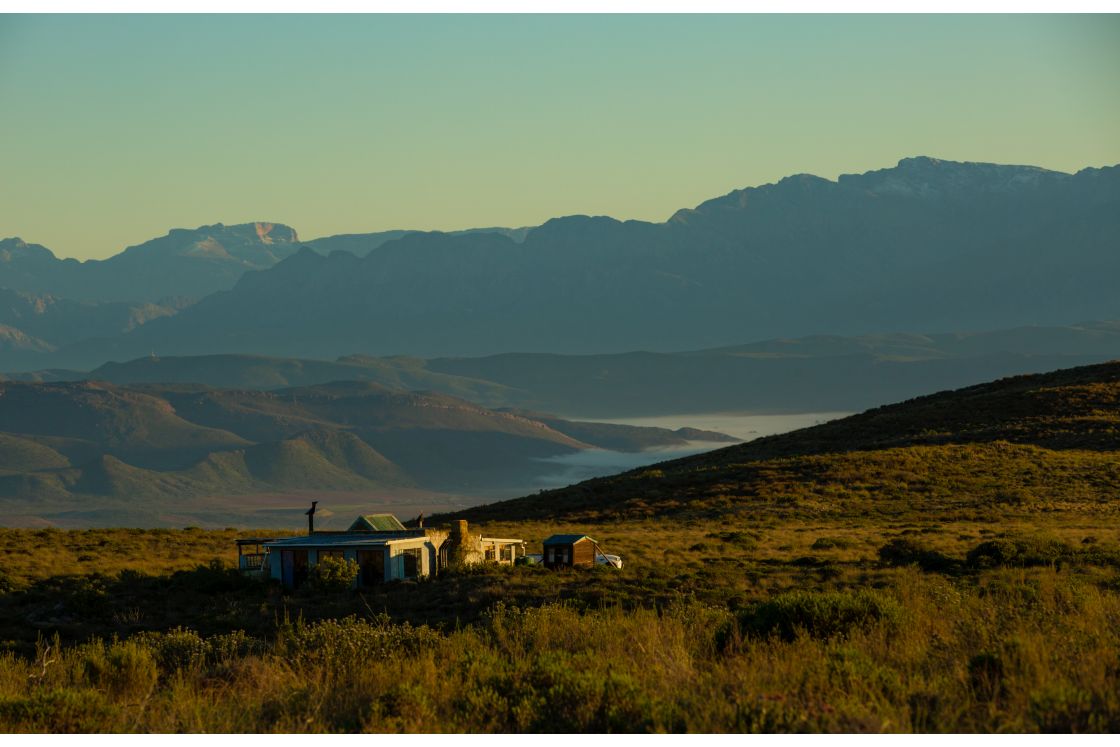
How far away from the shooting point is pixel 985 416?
97.1m

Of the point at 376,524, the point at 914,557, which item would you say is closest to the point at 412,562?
the point at 376,524

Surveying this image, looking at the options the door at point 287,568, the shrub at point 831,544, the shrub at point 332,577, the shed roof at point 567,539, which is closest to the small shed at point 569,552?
the shed roof at point 567,539

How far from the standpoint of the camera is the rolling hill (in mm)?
66562

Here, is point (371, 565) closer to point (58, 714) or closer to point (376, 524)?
point (376, 524)

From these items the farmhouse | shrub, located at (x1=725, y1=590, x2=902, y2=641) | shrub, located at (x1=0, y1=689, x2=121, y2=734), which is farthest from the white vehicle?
shrub, located at (x1=0, y1=689, x2=121, y2=734)

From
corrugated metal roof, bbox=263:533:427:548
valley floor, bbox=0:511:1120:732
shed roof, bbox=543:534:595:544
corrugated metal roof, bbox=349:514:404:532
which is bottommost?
shed roof, bbox=543:534:595:544

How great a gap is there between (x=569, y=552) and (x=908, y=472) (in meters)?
40.9

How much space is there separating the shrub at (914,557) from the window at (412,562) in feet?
48.2

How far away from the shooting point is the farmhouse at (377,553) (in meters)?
40.5

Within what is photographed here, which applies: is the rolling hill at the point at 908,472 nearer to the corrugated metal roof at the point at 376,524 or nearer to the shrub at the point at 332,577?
the corrugated metal roof at the point at 376,524

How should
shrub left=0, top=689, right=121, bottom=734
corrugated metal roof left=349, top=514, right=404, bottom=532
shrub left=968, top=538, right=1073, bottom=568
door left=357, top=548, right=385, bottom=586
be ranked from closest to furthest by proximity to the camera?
shrub left=0, top=689, right=121, bottom=734 → shrub left=968, top=538, right=1073, bottom=568 → door left=357, top=548, right=385, bottom=586 → corrugated metal roof left=349, top=514, right=404, bottom=532

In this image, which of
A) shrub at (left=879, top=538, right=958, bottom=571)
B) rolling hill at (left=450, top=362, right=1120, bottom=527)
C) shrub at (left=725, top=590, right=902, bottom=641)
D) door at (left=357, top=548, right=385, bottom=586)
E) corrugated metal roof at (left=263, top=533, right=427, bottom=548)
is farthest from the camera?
rolling hill at (left=450, top=362, right=1120, bottom=527)

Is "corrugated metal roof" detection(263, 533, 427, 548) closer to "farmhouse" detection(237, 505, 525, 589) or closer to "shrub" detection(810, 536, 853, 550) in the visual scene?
"farmhouse" detection(237, 505, 525, 589)

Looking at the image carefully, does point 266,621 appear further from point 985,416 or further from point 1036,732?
point 985,416
